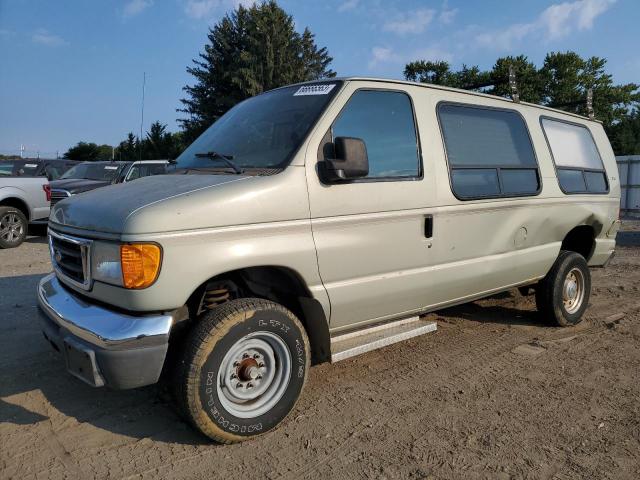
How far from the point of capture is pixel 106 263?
2758 mm

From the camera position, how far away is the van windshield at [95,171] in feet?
45.6

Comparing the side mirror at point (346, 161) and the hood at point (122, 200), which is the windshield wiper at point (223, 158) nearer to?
the hood at point (122, 200)

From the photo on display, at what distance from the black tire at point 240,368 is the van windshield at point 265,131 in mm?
978

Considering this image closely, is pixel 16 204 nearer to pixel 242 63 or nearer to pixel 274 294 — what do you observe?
pixel 274 294

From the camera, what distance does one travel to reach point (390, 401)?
11.8 ft

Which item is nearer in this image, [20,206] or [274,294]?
[274,294]

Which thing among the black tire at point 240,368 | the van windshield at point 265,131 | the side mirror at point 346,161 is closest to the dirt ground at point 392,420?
the black tire at point 240,368

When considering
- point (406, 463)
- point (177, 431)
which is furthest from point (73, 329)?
point (406, 463)

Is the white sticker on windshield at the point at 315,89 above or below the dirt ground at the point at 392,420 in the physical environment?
above

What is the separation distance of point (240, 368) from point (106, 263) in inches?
38.5

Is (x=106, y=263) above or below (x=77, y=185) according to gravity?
below

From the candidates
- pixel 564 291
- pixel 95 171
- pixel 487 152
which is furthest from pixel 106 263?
pixel 95 171

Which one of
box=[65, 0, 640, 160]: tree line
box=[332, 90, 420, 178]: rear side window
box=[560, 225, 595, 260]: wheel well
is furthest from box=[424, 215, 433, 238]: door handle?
box=[65, 0, 640, 160]: tree line

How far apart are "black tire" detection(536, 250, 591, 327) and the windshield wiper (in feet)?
Answer: 11.4
